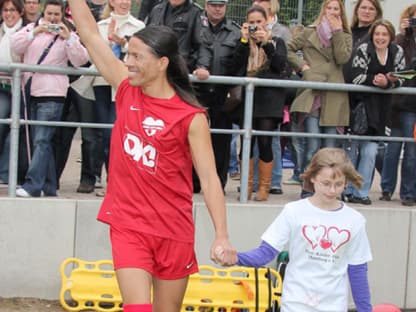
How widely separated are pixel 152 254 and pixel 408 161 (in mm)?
4377

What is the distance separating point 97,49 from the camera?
5.53 metres

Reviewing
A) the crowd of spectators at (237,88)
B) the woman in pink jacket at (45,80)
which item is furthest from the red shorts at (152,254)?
the crowd of spectators at (237,88)

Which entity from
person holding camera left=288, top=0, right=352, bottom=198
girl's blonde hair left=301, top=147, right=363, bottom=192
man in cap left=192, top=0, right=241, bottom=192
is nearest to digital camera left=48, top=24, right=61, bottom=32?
man in cap left=192, top=0, right=241, bottom=192

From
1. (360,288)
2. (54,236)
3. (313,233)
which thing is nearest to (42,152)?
(54,236)

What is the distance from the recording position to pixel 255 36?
859 centimetres

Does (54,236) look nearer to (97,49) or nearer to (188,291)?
(188,291)

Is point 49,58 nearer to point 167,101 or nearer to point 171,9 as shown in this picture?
point 171,9

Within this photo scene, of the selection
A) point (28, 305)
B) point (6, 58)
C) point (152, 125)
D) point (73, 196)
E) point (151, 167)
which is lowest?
point (28, 305)

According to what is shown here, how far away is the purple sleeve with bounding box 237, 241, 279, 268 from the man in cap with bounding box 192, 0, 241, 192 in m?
3.44

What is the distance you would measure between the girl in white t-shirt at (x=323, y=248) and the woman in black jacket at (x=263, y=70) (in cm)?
330

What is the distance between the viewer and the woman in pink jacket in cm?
817

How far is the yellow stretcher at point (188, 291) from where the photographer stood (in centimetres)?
797

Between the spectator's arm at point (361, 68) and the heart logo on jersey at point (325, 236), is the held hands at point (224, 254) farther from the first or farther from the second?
the spectator's arm at point (361, 68)

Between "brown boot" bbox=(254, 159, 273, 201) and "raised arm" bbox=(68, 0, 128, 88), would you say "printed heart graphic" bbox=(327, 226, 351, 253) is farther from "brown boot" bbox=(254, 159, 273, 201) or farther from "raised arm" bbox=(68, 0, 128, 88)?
"brown boot" bbox=(254, 159, 273, 201)
